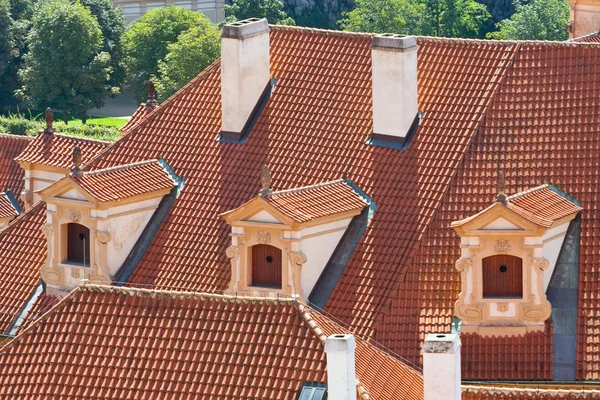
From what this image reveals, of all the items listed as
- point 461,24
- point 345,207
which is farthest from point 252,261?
point 461,24

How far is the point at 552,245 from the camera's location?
73.9 m

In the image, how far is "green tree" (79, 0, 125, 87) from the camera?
520 feet

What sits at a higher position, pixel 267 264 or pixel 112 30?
pixel 267 264

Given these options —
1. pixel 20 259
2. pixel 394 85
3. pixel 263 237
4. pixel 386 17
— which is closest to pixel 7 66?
pixel 386 17

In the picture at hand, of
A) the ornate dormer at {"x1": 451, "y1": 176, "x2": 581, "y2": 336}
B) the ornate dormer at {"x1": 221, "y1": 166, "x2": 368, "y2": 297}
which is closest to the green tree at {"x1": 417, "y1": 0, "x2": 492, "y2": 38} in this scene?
the ornate dormer at {"x1": 221, "y1": 166, "x2": 368, "y2": 297}

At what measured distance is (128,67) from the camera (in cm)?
15662

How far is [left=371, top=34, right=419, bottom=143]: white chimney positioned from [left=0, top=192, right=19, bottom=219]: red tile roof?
16.3 metres

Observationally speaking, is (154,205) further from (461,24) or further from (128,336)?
(461,24)

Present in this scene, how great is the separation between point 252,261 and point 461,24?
9772 cm

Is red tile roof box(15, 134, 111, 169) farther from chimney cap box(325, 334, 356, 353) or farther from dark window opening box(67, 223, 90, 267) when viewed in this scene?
chimney cap box(325, 334, 356, 353)

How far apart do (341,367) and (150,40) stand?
315 feet

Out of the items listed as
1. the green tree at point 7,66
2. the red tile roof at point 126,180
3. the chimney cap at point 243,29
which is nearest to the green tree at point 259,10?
A: the green tree at point 7,66

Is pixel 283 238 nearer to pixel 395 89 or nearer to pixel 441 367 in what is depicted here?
pixel 395 89

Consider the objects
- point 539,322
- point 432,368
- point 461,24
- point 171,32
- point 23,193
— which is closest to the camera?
point 432,368
